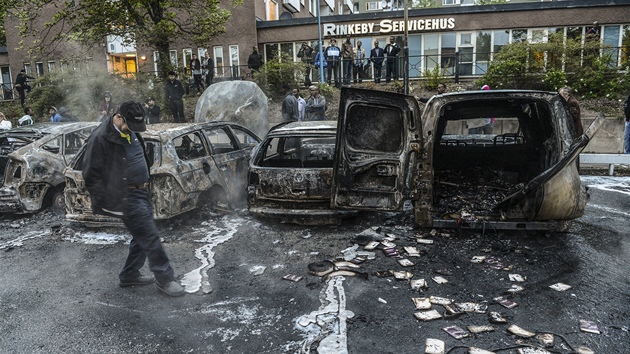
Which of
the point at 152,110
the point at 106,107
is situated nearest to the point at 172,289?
the point at 152,110

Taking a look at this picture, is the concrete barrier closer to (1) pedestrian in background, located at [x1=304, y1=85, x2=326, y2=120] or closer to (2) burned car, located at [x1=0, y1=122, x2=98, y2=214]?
(1) pedestrian in background, located at [x1=304, y1=85, x2=326, y2=120]

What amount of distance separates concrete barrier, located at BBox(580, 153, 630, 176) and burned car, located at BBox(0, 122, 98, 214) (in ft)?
34.4

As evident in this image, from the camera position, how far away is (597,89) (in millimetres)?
16469

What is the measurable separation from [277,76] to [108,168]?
1436 cm

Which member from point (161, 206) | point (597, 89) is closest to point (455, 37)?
point (597, 89)

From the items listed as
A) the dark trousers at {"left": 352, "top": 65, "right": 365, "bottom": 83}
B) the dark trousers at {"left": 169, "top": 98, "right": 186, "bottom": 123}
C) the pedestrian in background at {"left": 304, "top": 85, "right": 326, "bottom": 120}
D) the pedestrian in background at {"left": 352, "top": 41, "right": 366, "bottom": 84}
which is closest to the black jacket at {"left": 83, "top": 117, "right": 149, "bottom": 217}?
the pedestrian in background at {"left": 304, "top": 85, "right": 326, "bottom": 120}

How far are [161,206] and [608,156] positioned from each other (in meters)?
9.29

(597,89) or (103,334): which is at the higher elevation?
(597,89)

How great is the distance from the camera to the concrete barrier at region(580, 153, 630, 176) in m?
10.3

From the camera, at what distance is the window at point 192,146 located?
7.48 meters

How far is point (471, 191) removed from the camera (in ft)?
23.3

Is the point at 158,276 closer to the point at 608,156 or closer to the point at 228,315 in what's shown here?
the point at 228,315

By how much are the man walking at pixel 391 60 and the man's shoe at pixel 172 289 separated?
15.7 metres

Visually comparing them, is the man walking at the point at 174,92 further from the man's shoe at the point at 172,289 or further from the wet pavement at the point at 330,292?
the man's shoe at the point at 172,289
